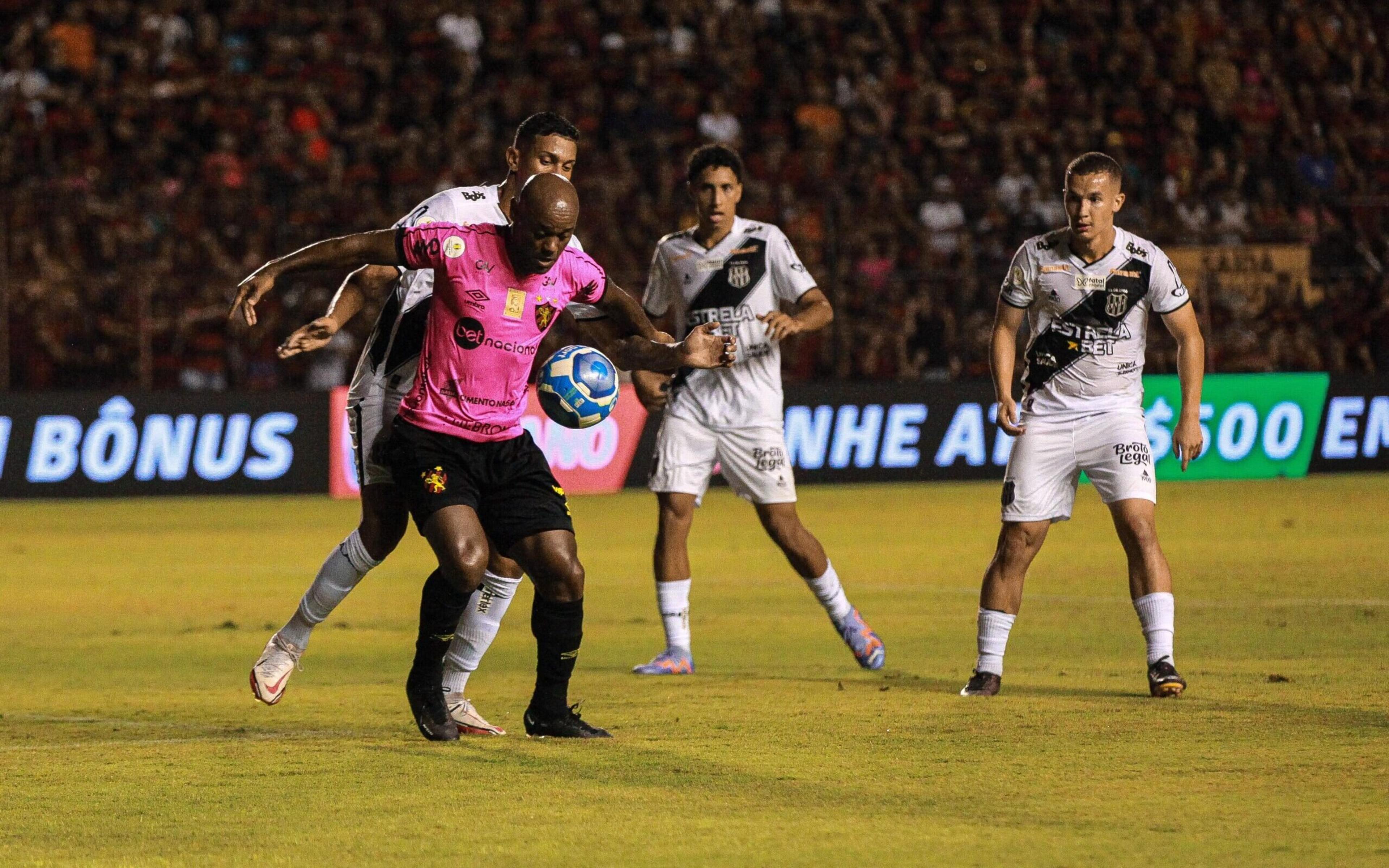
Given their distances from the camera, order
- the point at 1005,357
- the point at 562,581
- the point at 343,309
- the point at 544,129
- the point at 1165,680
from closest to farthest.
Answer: the point at 562,581, the point at 343,309, the point at 544,129, the point at 1165,680, the point at 1005,357

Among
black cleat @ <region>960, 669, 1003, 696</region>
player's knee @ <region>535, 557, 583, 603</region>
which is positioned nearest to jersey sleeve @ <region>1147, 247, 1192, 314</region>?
black cleat @ <region>960, 669, 1003, 696</region>

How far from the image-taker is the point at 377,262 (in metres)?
7.06

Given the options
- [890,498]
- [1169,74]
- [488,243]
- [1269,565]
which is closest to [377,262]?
[488,243]

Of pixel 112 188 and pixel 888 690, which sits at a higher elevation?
pixel 112 188

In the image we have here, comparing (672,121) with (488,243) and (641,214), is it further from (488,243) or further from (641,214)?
(488,243)

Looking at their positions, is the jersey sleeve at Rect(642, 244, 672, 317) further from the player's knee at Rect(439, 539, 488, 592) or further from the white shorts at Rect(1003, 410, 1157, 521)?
the player's knee at Rect(439, 539, 488, 592)

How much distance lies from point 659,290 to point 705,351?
9.37 feet

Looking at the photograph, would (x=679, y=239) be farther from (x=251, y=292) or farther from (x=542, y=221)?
(x=251, y=292)

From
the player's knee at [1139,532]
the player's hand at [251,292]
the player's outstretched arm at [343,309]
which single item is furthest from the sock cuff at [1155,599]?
the player's hand at [251,292]

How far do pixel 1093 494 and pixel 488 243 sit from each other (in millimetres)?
14113

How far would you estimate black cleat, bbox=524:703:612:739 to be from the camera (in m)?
7.14

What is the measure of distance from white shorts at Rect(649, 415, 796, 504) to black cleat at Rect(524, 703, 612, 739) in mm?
2374

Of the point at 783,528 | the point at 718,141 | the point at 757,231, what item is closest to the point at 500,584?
the point at 783,528

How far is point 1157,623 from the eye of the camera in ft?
26.9
